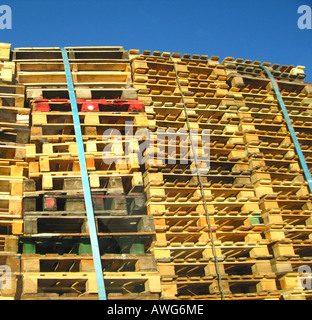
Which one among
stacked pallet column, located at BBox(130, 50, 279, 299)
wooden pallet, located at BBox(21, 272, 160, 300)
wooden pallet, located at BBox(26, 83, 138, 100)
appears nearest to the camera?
wooden pallet, located at BBox(21, 272, 160, 300)

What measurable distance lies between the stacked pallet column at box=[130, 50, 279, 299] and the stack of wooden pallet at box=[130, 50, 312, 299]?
0.02m

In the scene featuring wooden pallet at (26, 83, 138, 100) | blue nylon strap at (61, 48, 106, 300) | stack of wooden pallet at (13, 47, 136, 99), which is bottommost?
blue nylon strap at (61, 48, 106, 300)

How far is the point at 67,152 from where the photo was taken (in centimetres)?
746

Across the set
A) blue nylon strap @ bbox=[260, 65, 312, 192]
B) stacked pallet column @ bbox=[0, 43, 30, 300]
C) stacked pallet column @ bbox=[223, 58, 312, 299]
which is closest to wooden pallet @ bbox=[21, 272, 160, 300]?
stacked pallet column @ bbox=[0, 43, 30, 300]

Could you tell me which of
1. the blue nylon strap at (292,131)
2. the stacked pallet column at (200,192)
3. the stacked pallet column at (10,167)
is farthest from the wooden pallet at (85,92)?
the blue nylon strap at (292,131)

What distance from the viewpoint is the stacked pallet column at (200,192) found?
6797 millimetres

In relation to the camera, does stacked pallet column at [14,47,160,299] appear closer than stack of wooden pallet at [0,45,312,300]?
Yes

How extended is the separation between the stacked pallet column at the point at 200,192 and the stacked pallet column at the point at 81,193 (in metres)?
0.36

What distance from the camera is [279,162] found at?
→ 8641 mm

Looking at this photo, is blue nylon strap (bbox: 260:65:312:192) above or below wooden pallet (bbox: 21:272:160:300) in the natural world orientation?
above

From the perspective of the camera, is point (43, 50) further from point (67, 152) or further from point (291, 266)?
point (291, 266)

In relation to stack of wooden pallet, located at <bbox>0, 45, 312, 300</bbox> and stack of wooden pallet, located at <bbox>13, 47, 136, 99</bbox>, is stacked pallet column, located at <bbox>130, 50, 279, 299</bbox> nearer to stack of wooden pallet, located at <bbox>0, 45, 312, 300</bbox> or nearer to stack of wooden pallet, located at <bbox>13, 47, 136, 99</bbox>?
stack of wooden pallet, located at <bbox>0, 45, 312, 300</bbox>

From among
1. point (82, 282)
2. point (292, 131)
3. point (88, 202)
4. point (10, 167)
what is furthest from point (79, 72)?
point (292, 131)

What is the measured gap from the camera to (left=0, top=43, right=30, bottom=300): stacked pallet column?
19.3 ft
